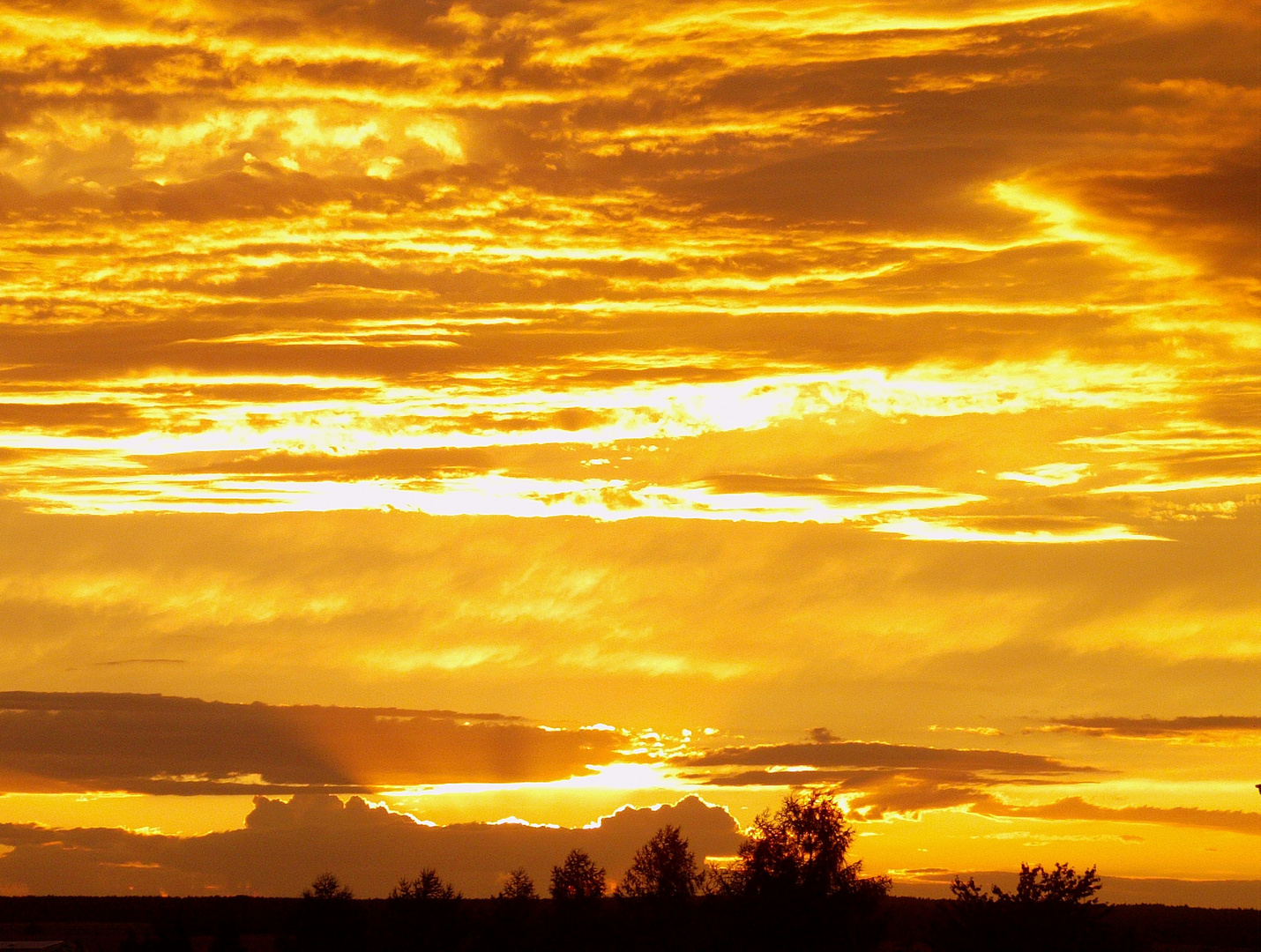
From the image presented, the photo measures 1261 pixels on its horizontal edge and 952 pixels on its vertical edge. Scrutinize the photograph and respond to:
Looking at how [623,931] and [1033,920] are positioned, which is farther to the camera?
[623,931]

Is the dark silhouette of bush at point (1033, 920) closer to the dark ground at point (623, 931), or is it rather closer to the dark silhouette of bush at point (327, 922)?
the dark ground at point (623, 931)

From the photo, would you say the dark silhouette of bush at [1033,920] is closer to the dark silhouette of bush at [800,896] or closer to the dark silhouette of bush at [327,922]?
the dark silhouette of bush at [800,896]

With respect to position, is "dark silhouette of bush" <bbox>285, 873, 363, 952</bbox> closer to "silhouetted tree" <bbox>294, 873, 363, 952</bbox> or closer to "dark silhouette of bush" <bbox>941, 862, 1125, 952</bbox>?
"silhouetted tree" <bbox>294, 873, 363, 952</bbox>

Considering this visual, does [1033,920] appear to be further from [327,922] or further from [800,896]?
[327,922]

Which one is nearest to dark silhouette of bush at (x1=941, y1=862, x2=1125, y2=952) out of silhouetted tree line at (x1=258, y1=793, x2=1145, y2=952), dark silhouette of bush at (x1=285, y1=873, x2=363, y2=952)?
silhouetted tree line at (x1=258, y1=793, x2=1145, y2=952)

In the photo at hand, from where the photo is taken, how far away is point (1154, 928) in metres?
165

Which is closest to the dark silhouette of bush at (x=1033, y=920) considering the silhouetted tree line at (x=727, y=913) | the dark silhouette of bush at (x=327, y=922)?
the silhouetted tree line at (x=727, y=913)

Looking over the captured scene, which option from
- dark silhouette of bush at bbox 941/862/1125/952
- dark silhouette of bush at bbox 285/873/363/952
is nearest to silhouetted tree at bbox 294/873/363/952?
dark silhouette of bush at bbox 285/873/363/952

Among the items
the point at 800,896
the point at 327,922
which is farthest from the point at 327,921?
the point at 800,896

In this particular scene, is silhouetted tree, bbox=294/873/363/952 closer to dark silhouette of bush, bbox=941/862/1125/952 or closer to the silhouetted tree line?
the silhouetted tree line

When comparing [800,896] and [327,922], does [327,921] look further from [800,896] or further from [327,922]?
[800,896]

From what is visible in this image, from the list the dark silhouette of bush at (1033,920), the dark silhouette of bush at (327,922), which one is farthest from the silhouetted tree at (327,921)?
the dark silhouette of bush at (1033,920)

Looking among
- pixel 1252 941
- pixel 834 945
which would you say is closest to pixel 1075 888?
pixel 834 945

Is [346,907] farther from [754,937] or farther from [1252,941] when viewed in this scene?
[1252,941]
